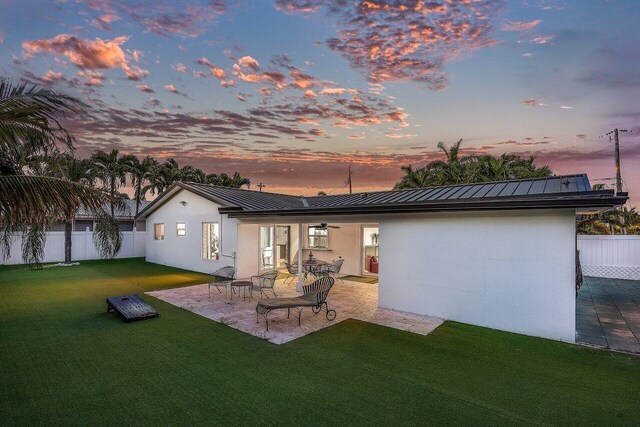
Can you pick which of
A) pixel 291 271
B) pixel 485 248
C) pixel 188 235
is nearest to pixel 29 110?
pixel 485 248

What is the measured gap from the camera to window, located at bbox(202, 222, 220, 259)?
14716 millimetres

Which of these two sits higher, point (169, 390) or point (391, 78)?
point (391, 78)

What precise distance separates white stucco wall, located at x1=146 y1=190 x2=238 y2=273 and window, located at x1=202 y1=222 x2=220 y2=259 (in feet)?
0.70

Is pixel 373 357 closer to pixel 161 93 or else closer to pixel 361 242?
pixel 361 242

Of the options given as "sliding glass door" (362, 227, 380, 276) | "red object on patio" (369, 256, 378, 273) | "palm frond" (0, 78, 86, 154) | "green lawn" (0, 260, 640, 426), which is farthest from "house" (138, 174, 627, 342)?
"palm frond" (0, 78, 86, 154)

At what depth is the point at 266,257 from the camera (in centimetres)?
1452

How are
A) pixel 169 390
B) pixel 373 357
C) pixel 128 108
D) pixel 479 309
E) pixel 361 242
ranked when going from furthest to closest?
pixel 361 242 → pixel 128 108 → pixel 479 309 → pixel 373 357 → pixel 169 390

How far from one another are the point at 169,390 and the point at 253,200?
1050 centimetres

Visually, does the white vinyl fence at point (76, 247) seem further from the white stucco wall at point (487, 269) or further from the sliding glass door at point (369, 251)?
the white stucco wall at point (487, 269)

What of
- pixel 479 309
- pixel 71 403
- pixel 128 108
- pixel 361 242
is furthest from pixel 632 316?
pixel 128 108

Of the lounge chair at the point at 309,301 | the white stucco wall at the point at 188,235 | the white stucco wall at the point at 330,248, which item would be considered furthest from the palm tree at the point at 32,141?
the white stucco wall at the point at 188,235

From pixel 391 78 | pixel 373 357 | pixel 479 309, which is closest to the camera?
pixel 373 357

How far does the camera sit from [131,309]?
25.7 ft

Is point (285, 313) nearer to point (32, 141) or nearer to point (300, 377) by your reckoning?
point (300, 377)
